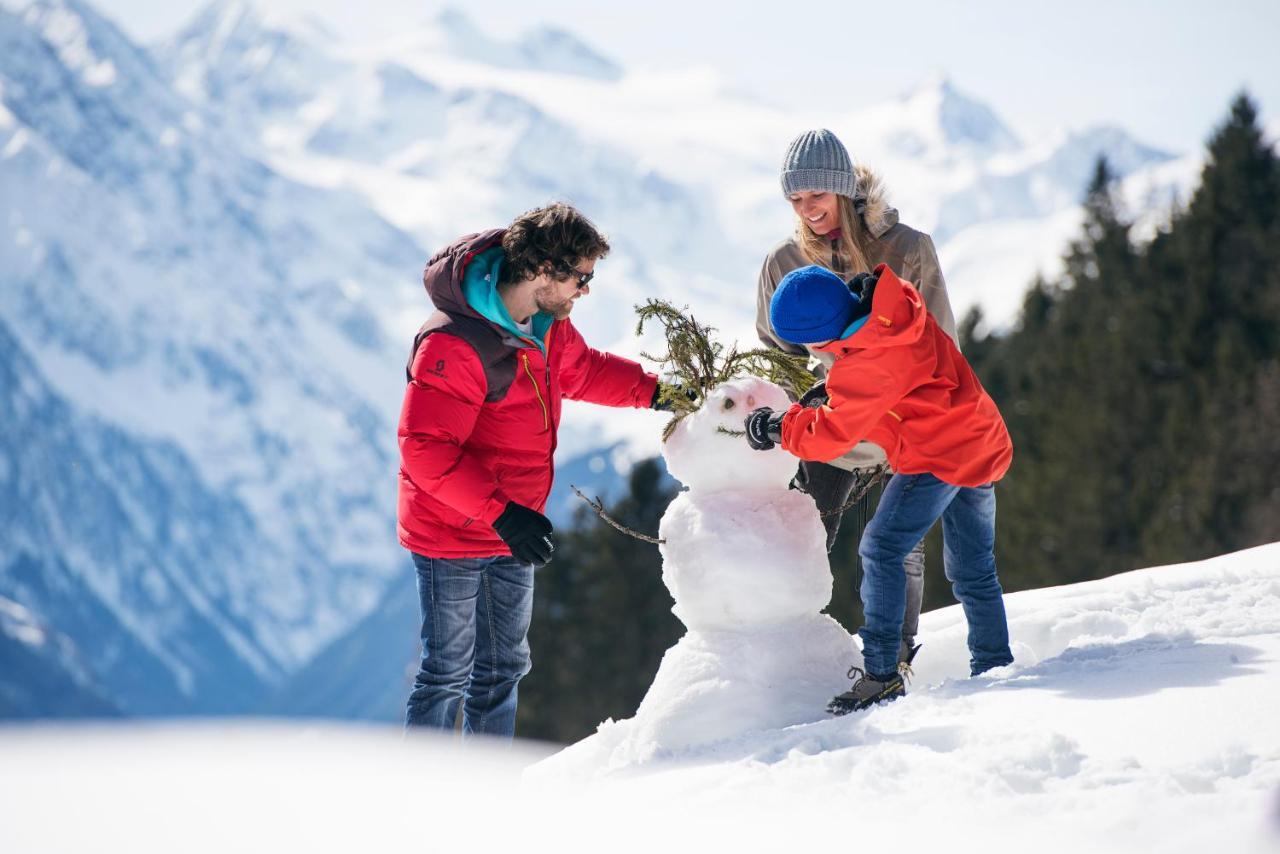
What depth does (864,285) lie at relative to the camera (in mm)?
4285

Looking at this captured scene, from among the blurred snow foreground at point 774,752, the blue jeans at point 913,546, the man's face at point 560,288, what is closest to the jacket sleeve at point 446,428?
the man's face at point 560,288

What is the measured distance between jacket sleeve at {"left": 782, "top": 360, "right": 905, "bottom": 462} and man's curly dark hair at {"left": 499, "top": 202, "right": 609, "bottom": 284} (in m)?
0.93

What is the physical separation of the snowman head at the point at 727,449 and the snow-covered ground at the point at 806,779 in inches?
34.9

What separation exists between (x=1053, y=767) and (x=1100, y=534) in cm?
2945

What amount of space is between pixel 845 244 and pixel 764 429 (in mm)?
815

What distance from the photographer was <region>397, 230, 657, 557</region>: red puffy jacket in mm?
4488

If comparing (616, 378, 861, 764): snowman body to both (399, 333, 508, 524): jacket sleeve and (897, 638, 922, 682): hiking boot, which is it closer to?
(897, 638, 922, 682): hiking boot

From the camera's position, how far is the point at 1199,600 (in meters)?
5.43

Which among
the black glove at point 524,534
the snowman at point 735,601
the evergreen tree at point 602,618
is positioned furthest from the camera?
the evergreen tree at point 602,618

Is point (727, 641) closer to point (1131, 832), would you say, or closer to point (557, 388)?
point (557, 388)

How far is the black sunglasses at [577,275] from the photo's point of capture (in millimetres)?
4500

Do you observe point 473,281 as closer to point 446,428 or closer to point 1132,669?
point 446,428

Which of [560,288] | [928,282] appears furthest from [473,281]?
[928,282]

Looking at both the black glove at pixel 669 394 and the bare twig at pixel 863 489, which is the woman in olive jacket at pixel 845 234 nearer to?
the bare twig at pixel 863 489
